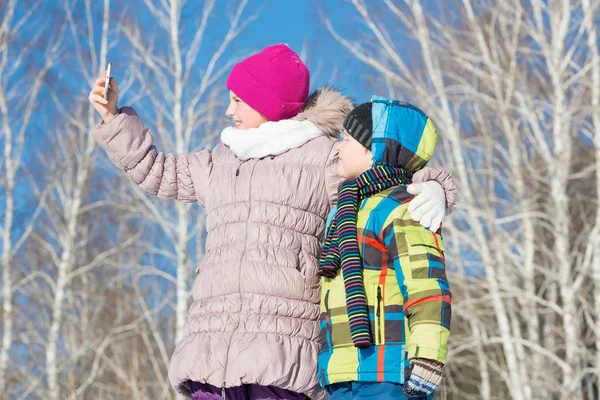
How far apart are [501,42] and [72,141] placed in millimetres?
7114

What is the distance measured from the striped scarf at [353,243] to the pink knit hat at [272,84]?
0.56 meters

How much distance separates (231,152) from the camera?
122 inches

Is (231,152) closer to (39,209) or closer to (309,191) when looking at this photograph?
(309,191)

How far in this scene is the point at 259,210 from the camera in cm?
287

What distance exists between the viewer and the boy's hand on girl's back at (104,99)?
118 inches

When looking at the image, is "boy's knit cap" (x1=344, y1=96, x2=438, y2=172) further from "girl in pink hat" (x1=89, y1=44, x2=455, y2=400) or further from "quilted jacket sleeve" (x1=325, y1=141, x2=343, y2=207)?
"quilted jacket sleeve" (x1=325, y1=141, x2=343, y2=207)

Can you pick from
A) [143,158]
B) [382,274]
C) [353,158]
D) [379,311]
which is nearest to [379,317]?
[379,311]

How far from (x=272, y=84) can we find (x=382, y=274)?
3.15ft

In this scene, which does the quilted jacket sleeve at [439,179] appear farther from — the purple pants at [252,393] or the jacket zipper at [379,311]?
the purple pants at [252,393]

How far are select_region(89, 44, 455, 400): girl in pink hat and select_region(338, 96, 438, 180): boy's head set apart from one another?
128 mm

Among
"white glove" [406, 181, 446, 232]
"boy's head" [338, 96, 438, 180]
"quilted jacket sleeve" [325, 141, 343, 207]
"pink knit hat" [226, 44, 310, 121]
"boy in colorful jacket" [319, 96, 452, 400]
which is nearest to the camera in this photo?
"boy in colorful jacket" [319, 96, 452, 400]

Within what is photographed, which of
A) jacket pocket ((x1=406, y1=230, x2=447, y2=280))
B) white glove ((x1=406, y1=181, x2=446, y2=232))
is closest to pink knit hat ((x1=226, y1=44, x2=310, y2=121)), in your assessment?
white glove ((x1=406, y1=181, x2=446, y2=232))

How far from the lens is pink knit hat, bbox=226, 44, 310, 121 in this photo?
3.11 meters

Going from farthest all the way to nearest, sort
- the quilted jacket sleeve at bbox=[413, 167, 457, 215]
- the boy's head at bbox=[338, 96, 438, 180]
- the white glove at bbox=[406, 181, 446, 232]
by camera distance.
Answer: the quilted jacket sleeve at bbox=[413, 167, 457, 215], the boy's head at bbox=[338, 96, 438, 180], the white glove at bbox=[406, 181, 446, 232]
